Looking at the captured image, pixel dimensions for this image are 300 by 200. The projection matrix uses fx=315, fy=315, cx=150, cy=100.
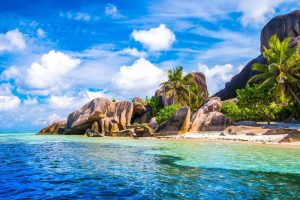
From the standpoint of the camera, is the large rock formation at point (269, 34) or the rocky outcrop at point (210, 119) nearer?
the rocky outcrop at point (210, 119)

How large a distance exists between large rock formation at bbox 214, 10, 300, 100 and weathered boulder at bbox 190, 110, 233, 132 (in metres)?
21.7

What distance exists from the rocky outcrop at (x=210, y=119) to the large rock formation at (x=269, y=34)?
742 inches

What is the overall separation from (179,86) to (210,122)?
15.6m

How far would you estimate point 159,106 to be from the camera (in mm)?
61594

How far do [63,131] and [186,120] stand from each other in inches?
1250

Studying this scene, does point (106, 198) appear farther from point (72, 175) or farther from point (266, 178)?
point (266, 178)

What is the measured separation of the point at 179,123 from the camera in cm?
3938

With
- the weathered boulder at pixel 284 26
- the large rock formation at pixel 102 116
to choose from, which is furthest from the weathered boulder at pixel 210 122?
the weathered boulder at pixel 284 26

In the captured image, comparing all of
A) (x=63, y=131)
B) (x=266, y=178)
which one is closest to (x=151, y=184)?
(x=266, y=178)

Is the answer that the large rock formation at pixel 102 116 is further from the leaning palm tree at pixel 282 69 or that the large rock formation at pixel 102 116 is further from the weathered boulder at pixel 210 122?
the leaning palm tree at pixel 282 69

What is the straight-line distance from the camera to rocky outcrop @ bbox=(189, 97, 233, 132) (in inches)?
1437

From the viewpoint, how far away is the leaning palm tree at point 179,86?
170 feet

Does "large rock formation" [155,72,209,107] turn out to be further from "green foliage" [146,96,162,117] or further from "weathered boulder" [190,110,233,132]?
"weathered boulder" [190,110,233,132]

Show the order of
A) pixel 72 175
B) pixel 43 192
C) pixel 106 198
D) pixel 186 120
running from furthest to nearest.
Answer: pixel 186 120 < pixel 72 175 < pixel 43 192 < pixel 106 198
